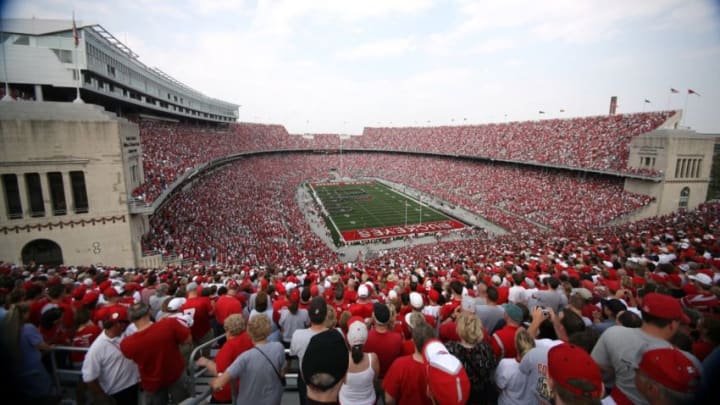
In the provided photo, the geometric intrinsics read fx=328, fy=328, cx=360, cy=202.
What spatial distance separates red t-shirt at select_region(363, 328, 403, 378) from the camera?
3.80m

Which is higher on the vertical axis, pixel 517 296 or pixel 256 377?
pixel 256 377

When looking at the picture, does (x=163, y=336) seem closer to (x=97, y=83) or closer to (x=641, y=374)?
(x=641, y=374)

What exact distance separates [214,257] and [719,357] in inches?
838

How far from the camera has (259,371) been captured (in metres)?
3.32

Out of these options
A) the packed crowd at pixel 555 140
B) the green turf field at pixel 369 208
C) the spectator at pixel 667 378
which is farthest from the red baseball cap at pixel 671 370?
the packed crowd at pixel 555 140

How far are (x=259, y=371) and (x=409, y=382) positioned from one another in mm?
1506

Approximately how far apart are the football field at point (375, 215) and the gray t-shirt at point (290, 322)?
24813mm

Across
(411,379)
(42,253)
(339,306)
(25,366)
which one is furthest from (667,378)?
(42,253)

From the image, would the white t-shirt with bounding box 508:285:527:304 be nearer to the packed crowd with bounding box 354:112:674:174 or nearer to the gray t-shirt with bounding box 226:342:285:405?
the gray t-shirt with bounding box 226:342:285:405

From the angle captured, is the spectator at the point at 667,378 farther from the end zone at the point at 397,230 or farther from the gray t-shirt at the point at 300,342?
the end zone at the point at 397,230

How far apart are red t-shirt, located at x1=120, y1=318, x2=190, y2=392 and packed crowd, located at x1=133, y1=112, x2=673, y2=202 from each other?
50.9ft

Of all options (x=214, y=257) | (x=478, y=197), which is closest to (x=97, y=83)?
(x=214, y=257)

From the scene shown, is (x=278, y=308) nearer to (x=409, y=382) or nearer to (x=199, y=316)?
(x=199, y=316)

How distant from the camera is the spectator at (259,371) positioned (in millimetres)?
3316
